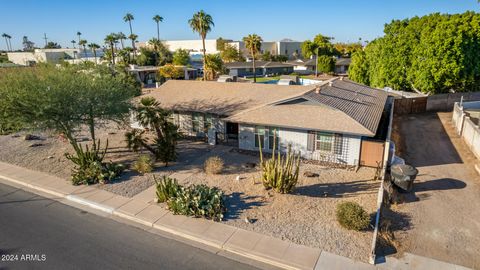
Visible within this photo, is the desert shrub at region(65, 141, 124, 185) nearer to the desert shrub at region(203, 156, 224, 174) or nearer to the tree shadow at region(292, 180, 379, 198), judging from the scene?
the desert shrub at region(203, 156, 224, 174)

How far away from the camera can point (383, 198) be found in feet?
48.9

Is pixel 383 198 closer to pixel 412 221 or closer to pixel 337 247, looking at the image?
pixel 412 221

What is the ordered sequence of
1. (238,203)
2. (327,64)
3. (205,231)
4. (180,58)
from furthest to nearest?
(180,58), (327,64), (238,203), (205,231)

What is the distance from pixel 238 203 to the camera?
15.1 meters

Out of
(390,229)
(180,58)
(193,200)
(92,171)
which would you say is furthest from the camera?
(180,58)

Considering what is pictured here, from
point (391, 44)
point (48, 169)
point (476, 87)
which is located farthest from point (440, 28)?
point (48, 169)

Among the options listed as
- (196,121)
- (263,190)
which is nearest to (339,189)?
(263,190)

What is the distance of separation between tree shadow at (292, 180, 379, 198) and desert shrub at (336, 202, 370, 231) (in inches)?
105

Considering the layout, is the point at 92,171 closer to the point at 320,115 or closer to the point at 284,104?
the point at 284,104

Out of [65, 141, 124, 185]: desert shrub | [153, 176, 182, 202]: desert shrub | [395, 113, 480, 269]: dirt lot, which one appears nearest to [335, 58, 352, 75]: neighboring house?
[395, 113, 480, 269]: dirt lot

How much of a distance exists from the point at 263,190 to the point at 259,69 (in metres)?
66.0

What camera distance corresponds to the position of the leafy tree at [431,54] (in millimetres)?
31641

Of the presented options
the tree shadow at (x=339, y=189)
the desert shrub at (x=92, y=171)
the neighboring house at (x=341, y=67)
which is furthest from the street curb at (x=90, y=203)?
the neighboring house at (x=341, y=67)

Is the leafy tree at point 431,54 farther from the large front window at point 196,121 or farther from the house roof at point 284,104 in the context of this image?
the large front window at point 196,121
